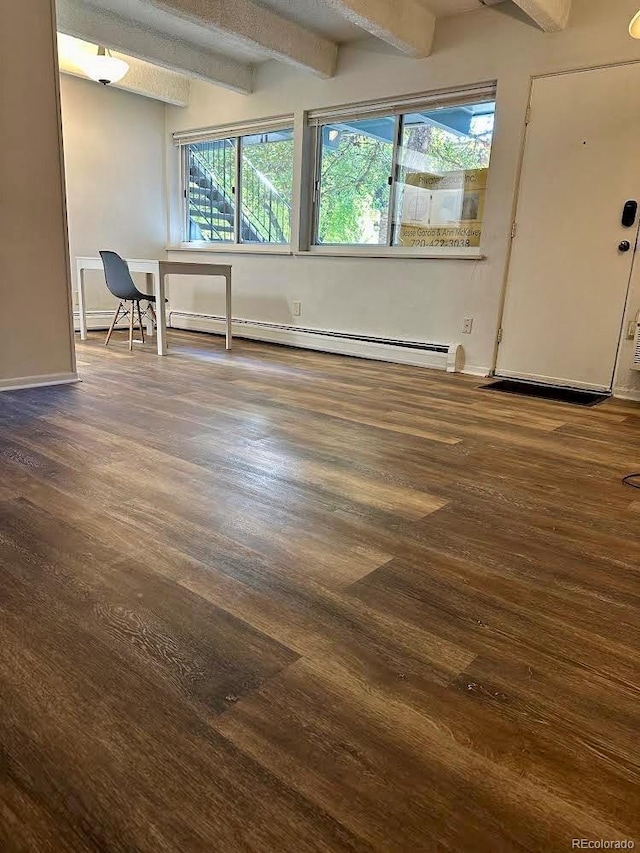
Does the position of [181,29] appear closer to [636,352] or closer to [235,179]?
[235,179]

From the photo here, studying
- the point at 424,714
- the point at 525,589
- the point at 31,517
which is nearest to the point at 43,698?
the point at 424,714

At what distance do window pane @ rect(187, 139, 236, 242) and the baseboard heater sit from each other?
3.01 feet

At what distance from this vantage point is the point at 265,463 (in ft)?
7.02

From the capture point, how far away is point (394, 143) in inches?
177

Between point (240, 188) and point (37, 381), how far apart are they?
11.2 feet

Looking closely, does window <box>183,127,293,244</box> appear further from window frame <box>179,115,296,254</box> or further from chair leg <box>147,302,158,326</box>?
chair leg <box>147,302,158,326</box>

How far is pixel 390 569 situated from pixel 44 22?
129 inches

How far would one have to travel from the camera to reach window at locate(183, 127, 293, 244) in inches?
211

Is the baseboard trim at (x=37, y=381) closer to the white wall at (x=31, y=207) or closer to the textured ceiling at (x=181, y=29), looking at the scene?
the white wall at (x=31, y=207)

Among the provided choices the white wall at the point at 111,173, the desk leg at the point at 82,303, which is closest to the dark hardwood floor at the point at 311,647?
the desk leg at the point at 82,303

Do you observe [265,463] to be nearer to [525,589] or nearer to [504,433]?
[525,589]

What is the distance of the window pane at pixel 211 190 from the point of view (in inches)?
229

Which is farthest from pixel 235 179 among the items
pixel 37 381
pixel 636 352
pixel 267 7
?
pixel 636 352

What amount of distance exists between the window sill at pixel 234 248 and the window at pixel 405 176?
16.7 inches
